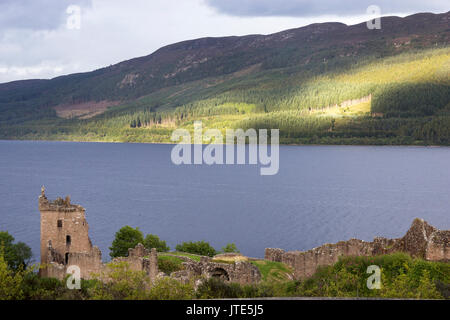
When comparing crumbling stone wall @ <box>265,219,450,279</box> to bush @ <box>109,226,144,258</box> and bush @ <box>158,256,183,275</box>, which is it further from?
Result: bush @ <box>109,226,144,258</box>

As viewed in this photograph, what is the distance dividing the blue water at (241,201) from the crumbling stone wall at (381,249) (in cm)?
3762

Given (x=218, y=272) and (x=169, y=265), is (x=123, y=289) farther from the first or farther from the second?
(x=169, y=265)

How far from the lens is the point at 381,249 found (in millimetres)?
32656

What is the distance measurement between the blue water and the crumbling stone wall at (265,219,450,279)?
123 ft

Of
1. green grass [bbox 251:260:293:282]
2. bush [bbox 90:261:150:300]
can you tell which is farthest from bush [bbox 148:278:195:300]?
green grass [bbox 251:260:293:282]

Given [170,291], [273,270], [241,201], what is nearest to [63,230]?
[273,270]

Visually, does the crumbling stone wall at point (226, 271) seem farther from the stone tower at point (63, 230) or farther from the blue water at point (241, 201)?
the blue water at point (241, 201)

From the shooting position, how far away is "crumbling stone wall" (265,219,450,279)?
28281mm

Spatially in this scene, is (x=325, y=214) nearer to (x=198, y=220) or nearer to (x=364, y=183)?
(x=198, y=220)

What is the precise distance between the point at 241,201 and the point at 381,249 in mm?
85016

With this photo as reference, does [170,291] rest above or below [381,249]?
above

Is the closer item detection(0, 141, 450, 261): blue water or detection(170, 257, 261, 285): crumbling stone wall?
detection(170, 257, 261, 285): crumbling stone wall

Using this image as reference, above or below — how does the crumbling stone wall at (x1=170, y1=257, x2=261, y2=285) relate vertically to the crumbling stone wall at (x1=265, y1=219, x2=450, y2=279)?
below
